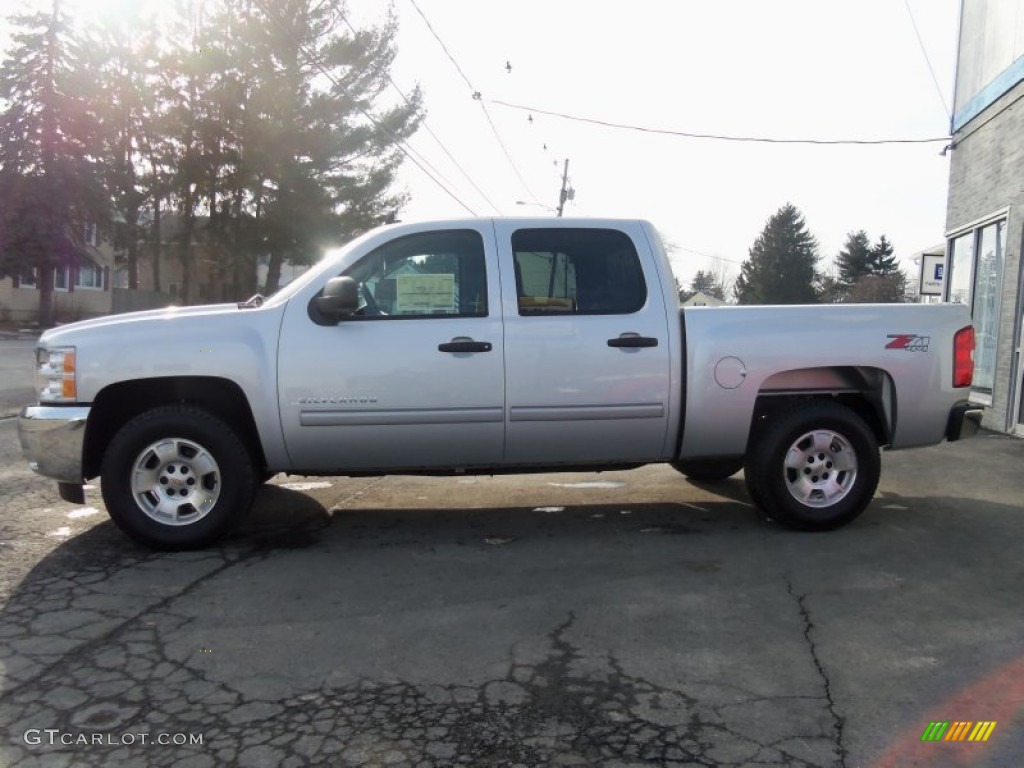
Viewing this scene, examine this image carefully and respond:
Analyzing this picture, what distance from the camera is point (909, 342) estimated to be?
17.1 ft

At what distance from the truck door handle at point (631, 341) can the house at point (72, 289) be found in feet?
116

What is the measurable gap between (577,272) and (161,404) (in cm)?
274

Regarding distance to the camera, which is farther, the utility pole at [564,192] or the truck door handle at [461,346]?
the utility pole at [564,192]

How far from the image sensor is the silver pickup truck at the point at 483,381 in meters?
4.79

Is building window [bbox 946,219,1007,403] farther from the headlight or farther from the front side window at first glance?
the headlight

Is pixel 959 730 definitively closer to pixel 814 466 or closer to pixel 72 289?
pixel 814 466

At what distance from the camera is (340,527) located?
5539 millimetres

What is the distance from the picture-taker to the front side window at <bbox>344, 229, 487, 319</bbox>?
501cm

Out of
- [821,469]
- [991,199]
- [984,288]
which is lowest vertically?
[821,469]

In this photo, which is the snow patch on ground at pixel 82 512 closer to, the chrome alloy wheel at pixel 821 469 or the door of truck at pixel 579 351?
the door of truck at pixel 579 351

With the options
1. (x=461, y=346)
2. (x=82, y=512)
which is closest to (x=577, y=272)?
(x=461, y=346)

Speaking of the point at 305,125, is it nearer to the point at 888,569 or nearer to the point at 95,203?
the point at 95,203

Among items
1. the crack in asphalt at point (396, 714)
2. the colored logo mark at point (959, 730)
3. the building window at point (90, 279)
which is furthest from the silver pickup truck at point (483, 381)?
the building window at point (90, 279)

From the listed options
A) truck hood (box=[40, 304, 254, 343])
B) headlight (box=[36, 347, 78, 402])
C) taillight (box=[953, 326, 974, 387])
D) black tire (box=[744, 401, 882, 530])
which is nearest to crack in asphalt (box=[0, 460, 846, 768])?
headlight (box=[36, 347, 78, 402])
